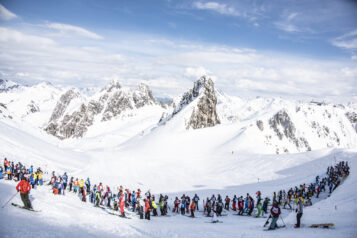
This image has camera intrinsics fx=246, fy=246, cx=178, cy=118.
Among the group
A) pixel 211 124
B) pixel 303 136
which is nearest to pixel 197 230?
pixel 211 124

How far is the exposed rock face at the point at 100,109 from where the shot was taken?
170625 mm

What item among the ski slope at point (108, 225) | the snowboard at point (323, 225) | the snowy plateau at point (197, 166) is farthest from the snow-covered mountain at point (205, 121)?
the snowboard at point (323, 225)

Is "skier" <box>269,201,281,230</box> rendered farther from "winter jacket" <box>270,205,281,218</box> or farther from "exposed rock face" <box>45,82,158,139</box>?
"exposed rock face" <box>45,82,158,139</box>

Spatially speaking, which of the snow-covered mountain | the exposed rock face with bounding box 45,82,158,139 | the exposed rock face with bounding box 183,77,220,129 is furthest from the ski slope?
the exposed rock face with bounding box 45,82,158,139

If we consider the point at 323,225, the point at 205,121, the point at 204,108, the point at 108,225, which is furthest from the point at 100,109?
the point at 323,225

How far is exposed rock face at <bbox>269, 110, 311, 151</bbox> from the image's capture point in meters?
89.9

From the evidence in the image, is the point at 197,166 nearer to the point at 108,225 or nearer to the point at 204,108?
the point at 108,225

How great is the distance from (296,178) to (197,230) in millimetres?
30049

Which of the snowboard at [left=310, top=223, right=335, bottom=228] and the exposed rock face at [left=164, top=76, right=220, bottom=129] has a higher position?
the exposed rock face at [left=164, top=76, right=220, bottom=129]

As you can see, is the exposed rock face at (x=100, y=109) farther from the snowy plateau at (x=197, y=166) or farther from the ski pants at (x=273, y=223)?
the ski pants at (x=273, y=223)

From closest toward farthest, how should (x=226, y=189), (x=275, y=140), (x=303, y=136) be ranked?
(x=226, y=189) < (x=275, y=140) < (x=303, y=136)

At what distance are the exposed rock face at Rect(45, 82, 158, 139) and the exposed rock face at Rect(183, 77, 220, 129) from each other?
286 feet

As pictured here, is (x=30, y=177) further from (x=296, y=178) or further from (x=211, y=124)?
(x=211, y=124)

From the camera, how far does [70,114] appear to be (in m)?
176
